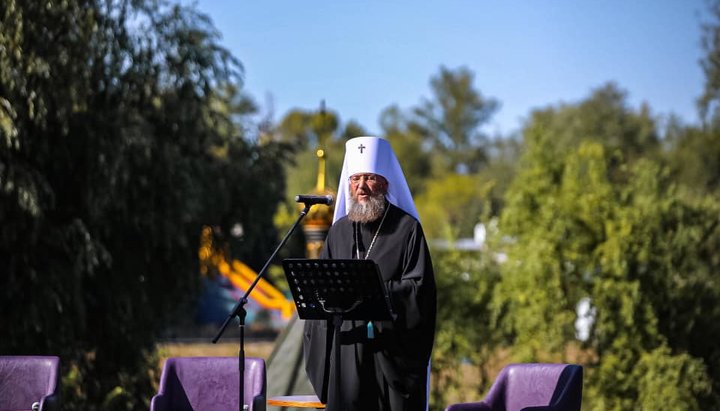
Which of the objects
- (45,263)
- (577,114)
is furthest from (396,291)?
(577,114)

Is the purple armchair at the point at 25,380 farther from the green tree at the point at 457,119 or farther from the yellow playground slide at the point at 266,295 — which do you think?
the green tree at the point at 457,119

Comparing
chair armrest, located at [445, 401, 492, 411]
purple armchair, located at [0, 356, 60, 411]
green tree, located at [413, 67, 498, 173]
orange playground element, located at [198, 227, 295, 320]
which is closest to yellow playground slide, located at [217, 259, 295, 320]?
orange playground element, located at [198, 227, 295, 320]

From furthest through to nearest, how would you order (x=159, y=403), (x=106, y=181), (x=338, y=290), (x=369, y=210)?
(x=106, y=181)
(x=159, y=403)
(x=369, y=210)
(x=338, y=290)

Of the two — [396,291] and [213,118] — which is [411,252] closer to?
[396,291]

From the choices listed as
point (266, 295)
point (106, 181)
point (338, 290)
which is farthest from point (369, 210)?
point (266, 295)

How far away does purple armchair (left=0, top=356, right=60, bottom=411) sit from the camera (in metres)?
7.83

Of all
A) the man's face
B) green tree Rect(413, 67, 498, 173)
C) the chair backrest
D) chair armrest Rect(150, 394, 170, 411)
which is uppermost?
green tree Rect(413, 67, 498, 173)

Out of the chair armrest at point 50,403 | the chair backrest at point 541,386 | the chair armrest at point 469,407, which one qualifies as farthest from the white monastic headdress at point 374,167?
the chair armrest at point 50,403

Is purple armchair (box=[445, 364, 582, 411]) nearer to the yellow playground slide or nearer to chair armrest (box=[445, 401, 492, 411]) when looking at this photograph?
chair armrest (box=[445, 401, 492, 411])

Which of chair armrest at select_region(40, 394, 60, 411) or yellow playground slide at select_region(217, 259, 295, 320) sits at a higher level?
yellow playground slide at select_region(217, 259, 295, 320)

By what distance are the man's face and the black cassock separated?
0.14 meters

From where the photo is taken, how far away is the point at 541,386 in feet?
24.3

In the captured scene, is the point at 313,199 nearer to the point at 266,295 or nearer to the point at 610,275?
the point at 610,275

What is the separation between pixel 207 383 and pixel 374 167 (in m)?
2.02
